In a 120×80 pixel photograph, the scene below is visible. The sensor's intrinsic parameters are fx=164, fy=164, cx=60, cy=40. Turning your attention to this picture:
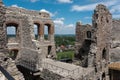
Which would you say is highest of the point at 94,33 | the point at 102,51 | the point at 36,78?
the point at 94,33

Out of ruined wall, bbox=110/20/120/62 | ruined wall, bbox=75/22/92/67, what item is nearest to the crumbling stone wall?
ruined wall, bbox=110/20/120/62

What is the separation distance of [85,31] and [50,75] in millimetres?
8684

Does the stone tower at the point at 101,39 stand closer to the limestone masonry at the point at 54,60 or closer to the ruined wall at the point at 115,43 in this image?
the limestone masonry at the point at 54,60

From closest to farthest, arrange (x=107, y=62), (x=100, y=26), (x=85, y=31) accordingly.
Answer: (x=100, y=26) < (x=107, y=62) < (x=85, y=31)

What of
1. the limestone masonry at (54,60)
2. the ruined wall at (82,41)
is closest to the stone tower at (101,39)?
the limestone masonry at (54,60)

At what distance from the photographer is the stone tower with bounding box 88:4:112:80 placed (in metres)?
14.7

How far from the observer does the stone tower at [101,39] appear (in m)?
14.7

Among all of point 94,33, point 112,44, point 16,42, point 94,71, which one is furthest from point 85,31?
point 16,42

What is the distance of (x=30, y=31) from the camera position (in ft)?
48.6

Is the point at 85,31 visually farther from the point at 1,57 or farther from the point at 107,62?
the point at 1,57

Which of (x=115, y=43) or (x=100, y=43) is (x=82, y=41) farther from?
(x=100, y=43)

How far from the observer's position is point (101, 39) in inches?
607

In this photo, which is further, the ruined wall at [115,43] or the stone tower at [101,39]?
the ruined wall at [115,43]

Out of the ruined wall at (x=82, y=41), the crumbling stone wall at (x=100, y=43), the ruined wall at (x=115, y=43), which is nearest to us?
the crumbling stone wall at (x=100, y=43)
